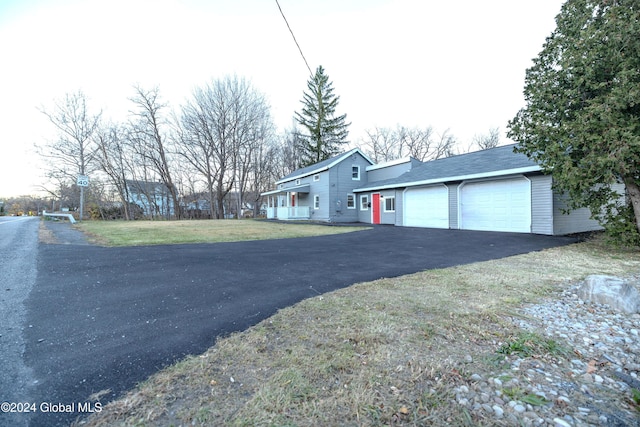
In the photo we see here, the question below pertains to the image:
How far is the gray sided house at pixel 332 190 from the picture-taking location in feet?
71.8

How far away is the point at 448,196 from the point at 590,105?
300 inches

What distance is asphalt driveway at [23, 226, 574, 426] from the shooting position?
2.17 m

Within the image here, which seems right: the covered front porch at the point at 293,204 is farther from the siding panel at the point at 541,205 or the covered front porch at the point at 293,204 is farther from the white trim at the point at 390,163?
the siding panel at the point at 541,205

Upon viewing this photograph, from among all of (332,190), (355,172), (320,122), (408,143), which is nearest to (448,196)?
(332,190)

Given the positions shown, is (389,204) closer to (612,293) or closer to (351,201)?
(351,201)

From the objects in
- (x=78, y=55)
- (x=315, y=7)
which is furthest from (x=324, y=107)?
(x=315, y=7)

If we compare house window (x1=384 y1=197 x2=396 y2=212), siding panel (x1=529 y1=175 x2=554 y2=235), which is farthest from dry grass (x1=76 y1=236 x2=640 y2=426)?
house window (x1=384 y1=197 x2=396 y2=212)

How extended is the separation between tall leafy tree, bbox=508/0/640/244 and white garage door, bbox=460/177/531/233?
131 inches

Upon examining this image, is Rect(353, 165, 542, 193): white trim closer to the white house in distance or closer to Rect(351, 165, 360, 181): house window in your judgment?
the white house in distance

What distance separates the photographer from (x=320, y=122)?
35750 millimetres

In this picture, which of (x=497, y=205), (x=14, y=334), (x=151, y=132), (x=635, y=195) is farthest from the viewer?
(x=151, y=132)

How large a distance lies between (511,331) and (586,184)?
7.27m

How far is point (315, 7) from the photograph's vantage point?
6918 mm

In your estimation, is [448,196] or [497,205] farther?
[448,196]
